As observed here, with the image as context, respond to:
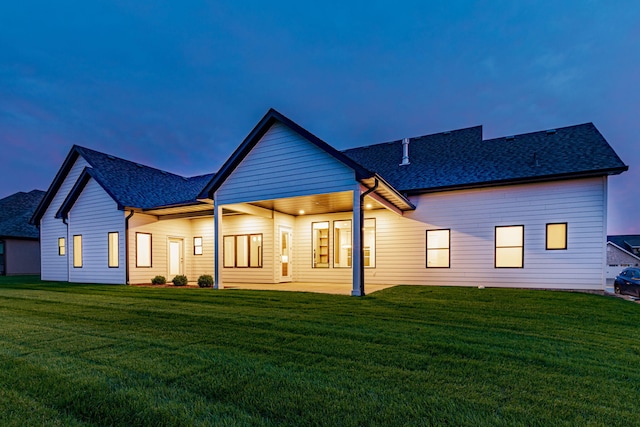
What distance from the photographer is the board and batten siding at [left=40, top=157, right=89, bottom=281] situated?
15.3m

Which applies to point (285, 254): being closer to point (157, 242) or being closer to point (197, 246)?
point (197, 246)

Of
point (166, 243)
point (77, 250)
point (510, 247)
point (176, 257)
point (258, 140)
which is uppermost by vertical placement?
point (258, 140)

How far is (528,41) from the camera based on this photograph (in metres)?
21.8

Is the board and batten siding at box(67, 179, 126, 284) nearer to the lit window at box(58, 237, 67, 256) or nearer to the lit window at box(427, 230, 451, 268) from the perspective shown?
the lit window at box(58, 237, 67, 256)

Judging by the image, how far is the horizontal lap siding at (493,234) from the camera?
947 cm

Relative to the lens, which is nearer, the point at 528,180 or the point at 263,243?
the point at 528,180

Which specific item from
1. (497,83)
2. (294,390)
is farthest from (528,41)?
(294,390)

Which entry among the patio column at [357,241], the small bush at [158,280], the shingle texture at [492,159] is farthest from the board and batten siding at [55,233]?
the shingle texture at [492,159]

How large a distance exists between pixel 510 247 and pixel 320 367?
31.7ft

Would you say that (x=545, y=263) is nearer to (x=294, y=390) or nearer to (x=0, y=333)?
(x=294, y=390)

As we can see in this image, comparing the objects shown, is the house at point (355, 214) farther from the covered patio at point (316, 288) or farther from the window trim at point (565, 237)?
the covered patio at point (316, 288)

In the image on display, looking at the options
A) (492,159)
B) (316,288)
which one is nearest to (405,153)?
(492,159)

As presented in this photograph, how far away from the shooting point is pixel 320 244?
524 inches

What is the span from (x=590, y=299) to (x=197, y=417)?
9639 mm
